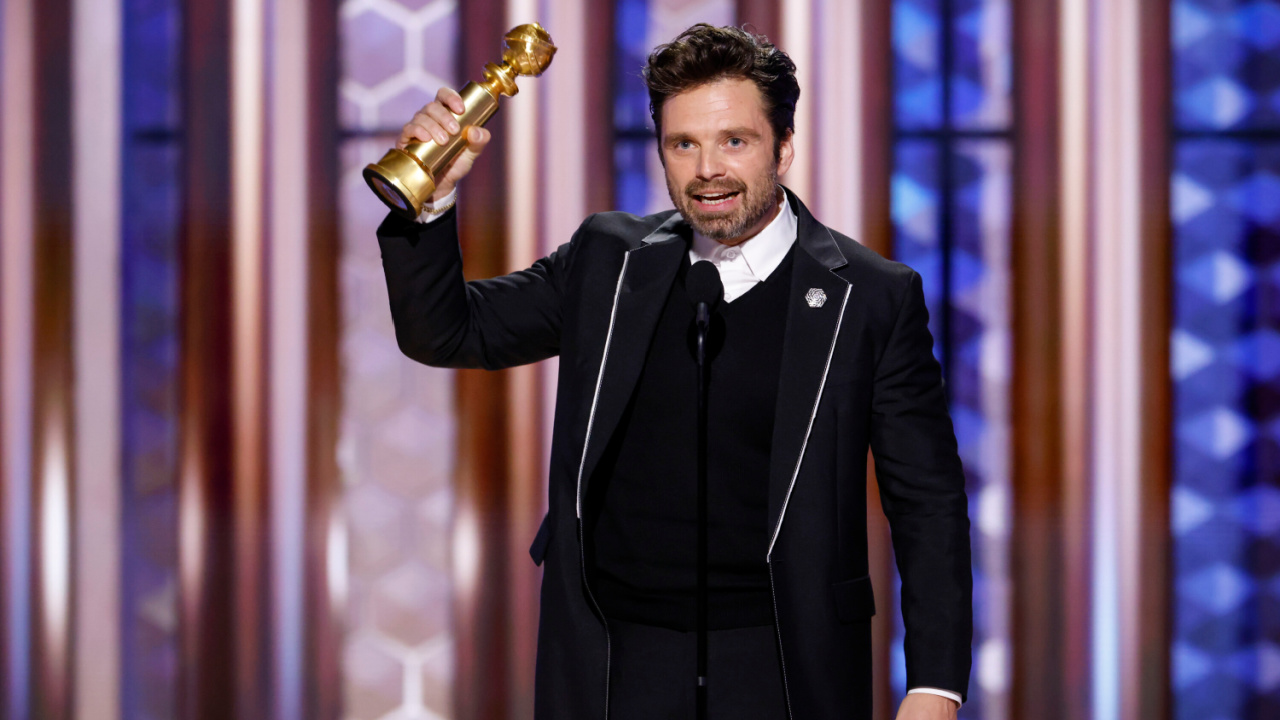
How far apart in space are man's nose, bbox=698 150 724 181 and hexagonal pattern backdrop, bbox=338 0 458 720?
117 cm

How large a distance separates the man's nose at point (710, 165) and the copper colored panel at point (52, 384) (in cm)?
168

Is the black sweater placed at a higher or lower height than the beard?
lower

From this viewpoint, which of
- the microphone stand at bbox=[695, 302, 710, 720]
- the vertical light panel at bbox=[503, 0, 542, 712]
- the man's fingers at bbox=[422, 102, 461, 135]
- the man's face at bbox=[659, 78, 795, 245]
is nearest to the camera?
the microphone stand at bbox=[695, 302, 710, 720]

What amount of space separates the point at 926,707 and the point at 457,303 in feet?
2.22

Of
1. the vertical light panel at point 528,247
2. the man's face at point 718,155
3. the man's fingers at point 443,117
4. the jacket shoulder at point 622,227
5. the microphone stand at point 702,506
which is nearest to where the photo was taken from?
the microphone stand at point 702,506

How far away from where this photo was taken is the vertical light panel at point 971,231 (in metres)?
2.18

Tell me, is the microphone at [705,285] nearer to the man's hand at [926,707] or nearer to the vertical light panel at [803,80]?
the man's hand at [926,707]

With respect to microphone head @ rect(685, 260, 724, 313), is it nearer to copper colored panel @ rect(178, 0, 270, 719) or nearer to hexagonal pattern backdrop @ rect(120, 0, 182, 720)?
copper colored panel @ rect(178, 0, 270, 719)

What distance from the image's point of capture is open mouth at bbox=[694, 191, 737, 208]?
1.12m

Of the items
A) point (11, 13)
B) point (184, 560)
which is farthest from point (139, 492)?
point (11, 13)

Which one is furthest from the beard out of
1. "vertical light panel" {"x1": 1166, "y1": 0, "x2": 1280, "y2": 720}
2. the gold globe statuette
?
"vertical light panel" {"x1": 1166, "y1": 0, "x2": 1280, "y2": 720}

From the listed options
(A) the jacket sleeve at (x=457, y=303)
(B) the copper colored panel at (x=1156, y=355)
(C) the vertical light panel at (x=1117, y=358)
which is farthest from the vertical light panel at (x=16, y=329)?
(B) the copper colored panel at (x=1156, y=355)

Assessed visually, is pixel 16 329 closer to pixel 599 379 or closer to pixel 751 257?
pixel 599 379

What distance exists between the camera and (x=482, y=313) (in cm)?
121
